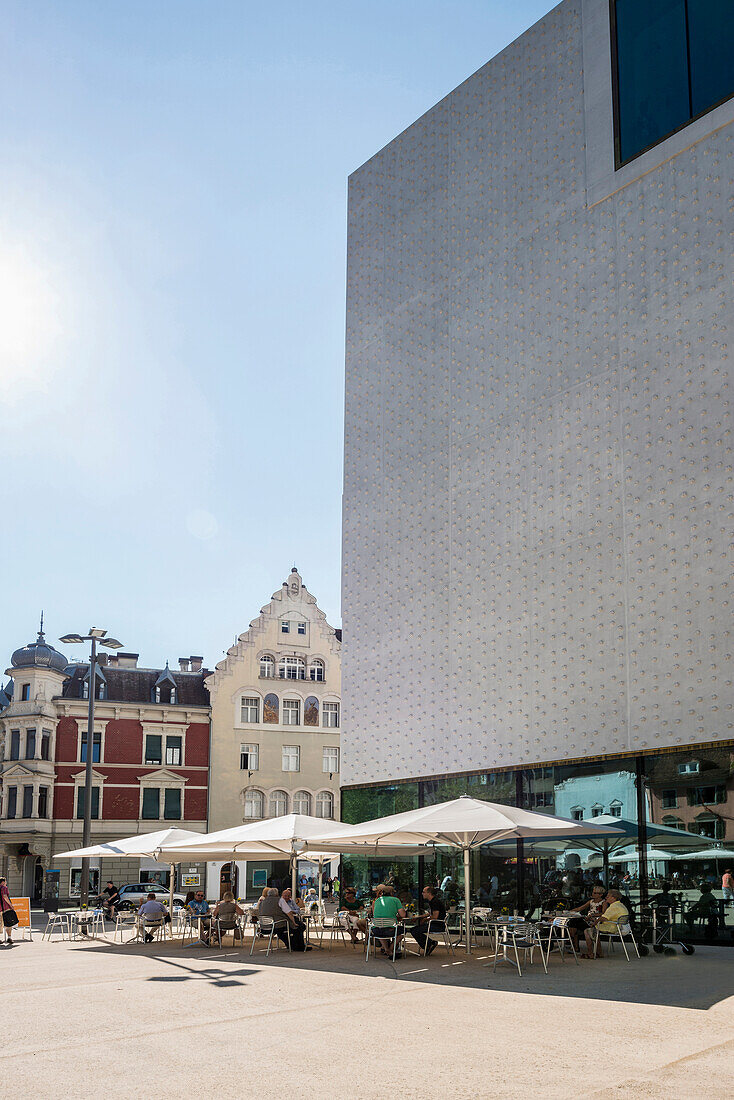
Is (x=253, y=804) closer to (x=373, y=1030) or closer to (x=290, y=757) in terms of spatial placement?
(x=290, y=757)

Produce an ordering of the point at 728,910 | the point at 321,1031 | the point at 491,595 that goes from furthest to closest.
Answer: the point at 491,595 < the point at 728,910 < the point at 321,1031

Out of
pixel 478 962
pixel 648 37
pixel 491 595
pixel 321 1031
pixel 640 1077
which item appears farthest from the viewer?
pixel 491 595

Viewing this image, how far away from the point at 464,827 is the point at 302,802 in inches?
1640

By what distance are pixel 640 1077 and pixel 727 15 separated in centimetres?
2119

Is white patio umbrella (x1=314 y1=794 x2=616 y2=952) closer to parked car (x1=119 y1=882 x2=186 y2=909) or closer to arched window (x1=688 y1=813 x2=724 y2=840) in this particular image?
arched window (x1=688 y1=813 x2=724 y2=840)

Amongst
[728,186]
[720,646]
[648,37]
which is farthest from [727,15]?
[720,646]

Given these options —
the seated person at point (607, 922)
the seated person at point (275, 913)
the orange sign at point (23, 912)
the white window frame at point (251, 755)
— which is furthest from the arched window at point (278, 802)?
the seated person at point (607, 922)

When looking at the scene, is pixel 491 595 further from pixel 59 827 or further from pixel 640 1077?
pixel 59 827

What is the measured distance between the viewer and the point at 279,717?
56750mm

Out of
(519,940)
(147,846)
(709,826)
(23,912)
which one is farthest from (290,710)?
(519,940)

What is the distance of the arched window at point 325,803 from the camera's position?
2235 inches

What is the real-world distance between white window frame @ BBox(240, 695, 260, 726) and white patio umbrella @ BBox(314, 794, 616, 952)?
37.2 metres

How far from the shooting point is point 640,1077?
27.2 feet

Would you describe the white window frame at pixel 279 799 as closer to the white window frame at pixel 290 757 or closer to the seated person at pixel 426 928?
the white window frame at pixel 290 757
